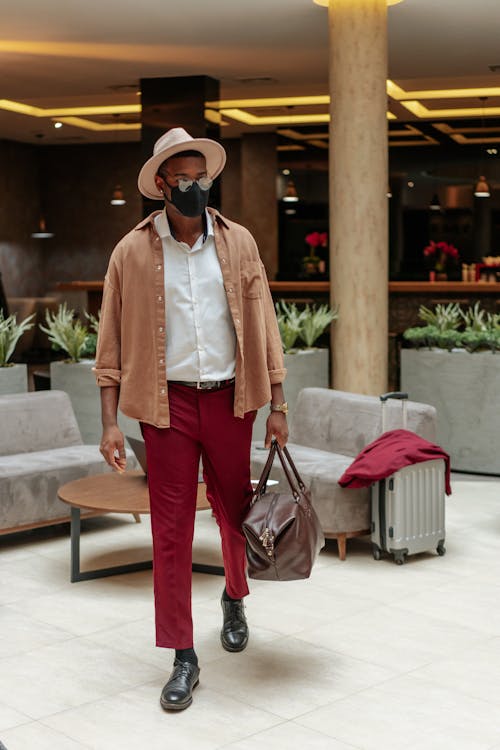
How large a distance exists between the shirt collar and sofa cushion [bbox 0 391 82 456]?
9.61 feet

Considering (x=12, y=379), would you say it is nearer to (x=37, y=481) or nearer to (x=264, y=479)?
(x=37, y=481)

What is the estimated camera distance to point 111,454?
3.62 meters

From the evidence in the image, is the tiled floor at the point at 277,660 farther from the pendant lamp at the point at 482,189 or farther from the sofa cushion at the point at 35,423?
the pendant lamp at the point at 482,189

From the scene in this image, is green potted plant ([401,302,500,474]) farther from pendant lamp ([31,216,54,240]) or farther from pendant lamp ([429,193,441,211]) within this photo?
pendant lamp ([31,216,54,240])

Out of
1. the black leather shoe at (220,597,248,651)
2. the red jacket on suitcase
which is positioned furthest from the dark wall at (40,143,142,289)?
the black leather shoe at (220,597,248,651)

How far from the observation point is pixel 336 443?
6.33m

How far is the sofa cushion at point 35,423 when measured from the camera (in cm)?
634

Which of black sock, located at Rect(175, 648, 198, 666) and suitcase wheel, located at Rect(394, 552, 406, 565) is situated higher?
black sock, located at Rect(175, 648, 198, 666)

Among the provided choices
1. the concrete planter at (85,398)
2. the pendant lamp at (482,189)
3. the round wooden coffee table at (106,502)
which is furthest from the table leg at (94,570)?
the pendant lamp at (482,189)

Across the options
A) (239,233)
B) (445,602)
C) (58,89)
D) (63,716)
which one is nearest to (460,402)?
(445,602)

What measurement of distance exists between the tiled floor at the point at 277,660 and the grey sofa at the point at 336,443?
0.74ft

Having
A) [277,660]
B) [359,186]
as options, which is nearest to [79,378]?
[359,186]

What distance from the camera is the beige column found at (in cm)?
826

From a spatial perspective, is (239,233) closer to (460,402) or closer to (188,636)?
(188,636)
